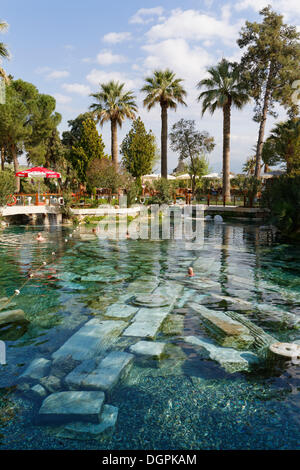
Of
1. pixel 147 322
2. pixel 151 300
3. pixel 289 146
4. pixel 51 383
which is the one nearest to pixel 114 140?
pixel 289 146

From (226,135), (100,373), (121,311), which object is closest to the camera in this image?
(100,373)

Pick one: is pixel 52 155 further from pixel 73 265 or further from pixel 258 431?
pixel 258 431

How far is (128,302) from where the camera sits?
24.6 ft

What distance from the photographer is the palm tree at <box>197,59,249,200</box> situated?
28.6m

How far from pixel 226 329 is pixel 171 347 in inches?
42.1

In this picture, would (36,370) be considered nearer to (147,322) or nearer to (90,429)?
(90,429)

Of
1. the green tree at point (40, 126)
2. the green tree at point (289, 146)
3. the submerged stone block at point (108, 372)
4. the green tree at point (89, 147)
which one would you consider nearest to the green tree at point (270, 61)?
the green tree at point (289, 146)

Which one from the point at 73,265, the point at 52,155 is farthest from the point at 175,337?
the point at 52,155

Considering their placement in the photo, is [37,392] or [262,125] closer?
[37,392]

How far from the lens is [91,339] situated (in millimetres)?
5586

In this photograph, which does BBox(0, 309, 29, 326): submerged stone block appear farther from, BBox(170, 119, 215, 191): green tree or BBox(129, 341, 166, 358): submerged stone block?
BBox(170, 119, 215, 191): green tree

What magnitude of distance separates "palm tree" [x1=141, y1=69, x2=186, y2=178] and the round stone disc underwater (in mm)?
23949

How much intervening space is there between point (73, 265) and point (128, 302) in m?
4.43


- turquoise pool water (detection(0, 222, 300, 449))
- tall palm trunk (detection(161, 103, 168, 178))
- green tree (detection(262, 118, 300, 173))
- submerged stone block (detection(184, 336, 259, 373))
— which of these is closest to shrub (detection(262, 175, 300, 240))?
green tree (detection(262, 118, 300, 173))
